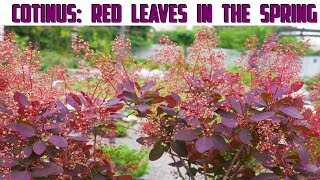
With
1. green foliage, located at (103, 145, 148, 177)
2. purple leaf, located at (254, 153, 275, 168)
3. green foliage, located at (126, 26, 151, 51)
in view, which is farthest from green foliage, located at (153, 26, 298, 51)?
purple leaf, located at (254, 153, 275, 168)

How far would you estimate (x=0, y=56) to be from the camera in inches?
67.0

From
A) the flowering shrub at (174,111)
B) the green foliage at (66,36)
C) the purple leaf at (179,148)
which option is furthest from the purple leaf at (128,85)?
the green foliage at (66,36)

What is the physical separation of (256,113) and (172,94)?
0.28m

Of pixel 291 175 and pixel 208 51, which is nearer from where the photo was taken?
pixel 291 175

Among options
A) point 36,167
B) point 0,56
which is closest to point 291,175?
point 36,167

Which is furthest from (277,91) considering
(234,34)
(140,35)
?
(234,34)

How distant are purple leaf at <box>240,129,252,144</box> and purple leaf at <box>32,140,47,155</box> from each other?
22.6 inches

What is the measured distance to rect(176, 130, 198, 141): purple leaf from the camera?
1.54m

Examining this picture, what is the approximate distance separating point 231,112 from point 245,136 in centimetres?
11

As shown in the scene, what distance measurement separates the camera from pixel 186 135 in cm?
155

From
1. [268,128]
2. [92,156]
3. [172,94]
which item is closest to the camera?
[268,128]

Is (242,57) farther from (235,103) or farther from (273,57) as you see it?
(235,103)

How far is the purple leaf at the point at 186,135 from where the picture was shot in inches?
60.8

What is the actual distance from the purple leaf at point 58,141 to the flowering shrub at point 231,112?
0.26 metres
